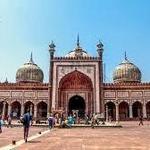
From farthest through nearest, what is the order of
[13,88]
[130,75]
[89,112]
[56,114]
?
[130,75]
[13,88]
[89,112]
[56,114]

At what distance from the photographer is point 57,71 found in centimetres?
3872

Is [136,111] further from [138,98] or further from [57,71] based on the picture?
[57,71]

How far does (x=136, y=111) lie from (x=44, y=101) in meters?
12.9

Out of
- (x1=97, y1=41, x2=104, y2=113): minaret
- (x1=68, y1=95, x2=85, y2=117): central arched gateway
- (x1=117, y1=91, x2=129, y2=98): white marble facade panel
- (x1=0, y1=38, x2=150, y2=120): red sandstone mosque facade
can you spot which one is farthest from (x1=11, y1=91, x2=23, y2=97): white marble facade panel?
(x1=117, y1=91, x2=129, y2=98): white marble facade panel

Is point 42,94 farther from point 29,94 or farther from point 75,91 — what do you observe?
point 75,91

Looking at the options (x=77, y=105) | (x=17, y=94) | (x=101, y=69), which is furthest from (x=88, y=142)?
(x=77, y=105)

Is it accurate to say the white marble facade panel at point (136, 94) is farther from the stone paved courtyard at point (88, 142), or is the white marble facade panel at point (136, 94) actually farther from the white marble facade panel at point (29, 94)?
the stone paved courtyard at point (88, 142)

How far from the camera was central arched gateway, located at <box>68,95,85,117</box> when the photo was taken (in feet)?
131

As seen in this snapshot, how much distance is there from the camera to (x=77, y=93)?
39.0 m

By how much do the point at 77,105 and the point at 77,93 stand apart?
2745 mm

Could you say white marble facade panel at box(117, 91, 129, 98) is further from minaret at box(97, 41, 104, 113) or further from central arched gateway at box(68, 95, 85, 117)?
central arched gateway at box(68, 95, 85, 117)

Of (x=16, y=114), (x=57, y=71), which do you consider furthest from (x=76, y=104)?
(x=16, y=114)

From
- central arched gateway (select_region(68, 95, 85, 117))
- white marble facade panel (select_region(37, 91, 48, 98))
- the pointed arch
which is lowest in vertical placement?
central arched gateway (select_region(68, 95, 85, 117))

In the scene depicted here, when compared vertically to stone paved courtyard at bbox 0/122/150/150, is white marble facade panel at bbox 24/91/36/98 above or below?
above
